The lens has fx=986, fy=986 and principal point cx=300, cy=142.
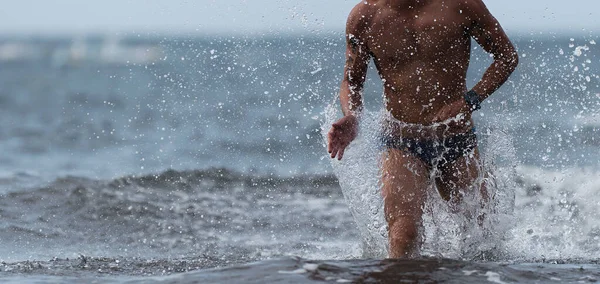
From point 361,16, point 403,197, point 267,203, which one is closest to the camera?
point 403,197

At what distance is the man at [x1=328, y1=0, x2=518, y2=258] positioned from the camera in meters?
5.77

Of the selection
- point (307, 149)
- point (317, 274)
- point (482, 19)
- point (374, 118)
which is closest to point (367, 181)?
point (374, 118)

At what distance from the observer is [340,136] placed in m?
5.43

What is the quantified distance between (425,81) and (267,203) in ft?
14.3

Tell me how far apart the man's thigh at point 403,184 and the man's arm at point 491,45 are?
1.85 ft

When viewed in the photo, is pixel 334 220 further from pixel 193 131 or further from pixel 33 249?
pixel 193 131

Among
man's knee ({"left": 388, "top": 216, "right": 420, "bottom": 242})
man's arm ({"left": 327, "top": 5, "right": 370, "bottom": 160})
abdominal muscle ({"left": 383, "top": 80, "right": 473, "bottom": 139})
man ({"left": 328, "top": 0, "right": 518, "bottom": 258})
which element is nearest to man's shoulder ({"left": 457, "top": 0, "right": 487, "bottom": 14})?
man ({"left": 328, "top": 0, "right": 518, "bottom": 258})

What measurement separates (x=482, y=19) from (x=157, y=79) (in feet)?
149

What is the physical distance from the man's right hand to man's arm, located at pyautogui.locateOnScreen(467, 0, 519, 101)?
2.70 ft

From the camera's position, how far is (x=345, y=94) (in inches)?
240

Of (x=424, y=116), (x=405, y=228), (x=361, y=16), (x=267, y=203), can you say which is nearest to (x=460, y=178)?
(x=424, y=116)

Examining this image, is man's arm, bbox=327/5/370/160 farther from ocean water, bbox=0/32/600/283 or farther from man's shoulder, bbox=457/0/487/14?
man's shoulder, bbox=457/0/487/14

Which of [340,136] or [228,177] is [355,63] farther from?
[228,177]

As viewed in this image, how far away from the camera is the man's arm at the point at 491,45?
576cm
